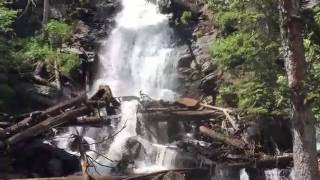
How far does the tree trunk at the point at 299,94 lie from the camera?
9.16 metres

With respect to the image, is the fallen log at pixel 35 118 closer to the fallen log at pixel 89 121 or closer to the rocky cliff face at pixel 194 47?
the fallen log at pixel 89 121

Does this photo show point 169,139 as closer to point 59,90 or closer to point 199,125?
point 199,125

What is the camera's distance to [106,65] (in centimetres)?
2617

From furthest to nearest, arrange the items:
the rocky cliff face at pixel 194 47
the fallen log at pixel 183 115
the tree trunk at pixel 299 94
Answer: the rocky cliff face at pixel 194 47
the fallen log at pixel 183 115
the tree trunk at pixel 299 94

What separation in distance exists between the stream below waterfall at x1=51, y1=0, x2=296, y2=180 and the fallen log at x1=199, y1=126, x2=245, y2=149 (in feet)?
3.85

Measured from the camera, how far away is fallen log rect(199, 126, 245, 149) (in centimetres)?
1619

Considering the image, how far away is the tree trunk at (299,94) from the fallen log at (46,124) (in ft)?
24.9

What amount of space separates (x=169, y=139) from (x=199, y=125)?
1.28 metres

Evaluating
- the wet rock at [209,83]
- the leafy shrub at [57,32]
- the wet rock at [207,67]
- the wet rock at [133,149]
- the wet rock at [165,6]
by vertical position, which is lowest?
the wet rock at [133,149]

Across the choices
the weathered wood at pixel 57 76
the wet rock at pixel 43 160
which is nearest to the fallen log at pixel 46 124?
the wet rock at pixel 43 160

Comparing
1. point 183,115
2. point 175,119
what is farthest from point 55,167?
point 183,115

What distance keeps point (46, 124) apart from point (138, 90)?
33.5 feet

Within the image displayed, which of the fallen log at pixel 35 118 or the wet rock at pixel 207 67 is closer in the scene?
the fallen log at pixel 35 118

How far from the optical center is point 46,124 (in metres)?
14.4
